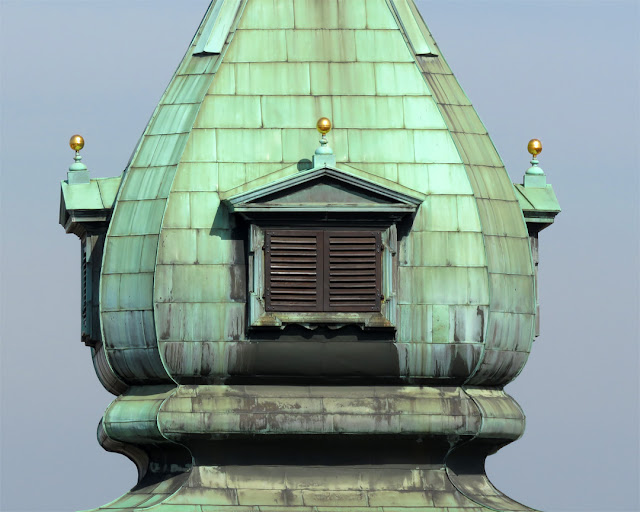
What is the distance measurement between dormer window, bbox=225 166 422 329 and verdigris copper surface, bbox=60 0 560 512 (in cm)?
5

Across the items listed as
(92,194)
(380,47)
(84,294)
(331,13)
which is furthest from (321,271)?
(331,13)

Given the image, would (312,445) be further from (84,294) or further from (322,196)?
(84,294)

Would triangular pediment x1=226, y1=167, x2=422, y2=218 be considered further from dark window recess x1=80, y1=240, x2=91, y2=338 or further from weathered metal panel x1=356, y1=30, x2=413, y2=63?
dark window recess x1=80, y1=240, x2=91, y2=338

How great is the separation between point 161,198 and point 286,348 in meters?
4.84

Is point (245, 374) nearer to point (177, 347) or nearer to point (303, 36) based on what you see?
point (177, 347)

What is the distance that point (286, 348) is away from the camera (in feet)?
255

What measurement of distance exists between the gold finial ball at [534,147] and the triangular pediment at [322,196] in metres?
5.53

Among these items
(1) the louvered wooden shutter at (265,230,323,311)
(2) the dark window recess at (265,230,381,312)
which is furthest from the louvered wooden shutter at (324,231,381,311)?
(1) the louvered wooden shutter at (265,230,323,311)

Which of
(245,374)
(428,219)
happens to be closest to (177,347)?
(245,374)

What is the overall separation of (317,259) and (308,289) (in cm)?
76

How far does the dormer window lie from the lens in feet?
254

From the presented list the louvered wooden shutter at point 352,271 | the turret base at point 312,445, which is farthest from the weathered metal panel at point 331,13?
the turret base at point 312,445

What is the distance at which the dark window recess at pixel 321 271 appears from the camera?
254 ft

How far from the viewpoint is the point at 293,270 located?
255 feet
